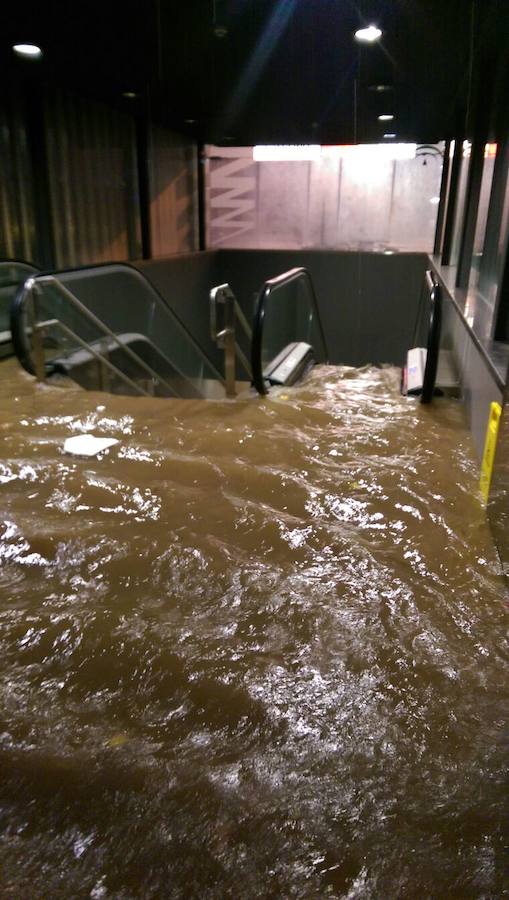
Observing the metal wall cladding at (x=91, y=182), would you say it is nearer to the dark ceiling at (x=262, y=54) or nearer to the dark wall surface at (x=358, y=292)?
the dark ceiling at (x=262, y=54)

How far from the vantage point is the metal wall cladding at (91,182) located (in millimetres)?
5840

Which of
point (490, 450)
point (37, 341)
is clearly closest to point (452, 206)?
point (37, 341)

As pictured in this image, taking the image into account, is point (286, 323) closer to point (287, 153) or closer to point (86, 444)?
point (287, 153)

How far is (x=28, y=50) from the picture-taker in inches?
185

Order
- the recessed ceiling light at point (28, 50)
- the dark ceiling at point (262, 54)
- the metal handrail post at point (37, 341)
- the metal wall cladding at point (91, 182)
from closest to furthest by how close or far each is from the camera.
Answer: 1. the metal handrail post at point (37, 341)
2. the dark ceiling at point (262, 54)
3. the recessed ceiling light at point (28, 50)
4. the metal wall cladding at point (91, 182)

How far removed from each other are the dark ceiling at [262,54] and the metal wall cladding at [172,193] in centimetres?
101

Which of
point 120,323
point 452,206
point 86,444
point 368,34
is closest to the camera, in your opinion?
point 86,444

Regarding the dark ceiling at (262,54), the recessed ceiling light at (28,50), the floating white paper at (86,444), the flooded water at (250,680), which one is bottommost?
the flooded water at (250,680)

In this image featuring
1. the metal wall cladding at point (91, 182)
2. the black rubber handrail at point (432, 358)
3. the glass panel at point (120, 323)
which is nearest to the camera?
the black rubber handrail at point (432, 358)

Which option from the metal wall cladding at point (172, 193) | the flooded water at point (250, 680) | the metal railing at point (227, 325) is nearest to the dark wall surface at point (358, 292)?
the metal wall cladding at point (172, 193)

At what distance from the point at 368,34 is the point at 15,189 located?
3.24m

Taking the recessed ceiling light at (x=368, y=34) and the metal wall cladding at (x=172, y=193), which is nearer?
the recessed ceiling light at (x=368, y=34)

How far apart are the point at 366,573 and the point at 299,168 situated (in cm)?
898

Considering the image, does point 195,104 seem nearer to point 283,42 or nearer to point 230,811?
point 283,42
